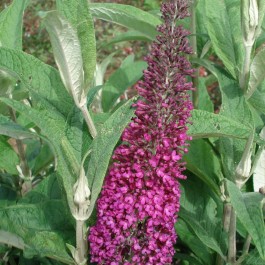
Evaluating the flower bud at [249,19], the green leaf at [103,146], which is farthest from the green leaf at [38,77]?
the flower bud at [249,19]

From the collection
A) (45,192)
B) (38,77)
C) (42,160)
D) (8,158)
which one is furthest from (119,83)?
(38,77)

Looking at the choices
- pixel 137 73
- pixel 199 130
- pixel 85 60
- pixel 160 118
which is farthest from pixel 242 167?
pixel 137 73

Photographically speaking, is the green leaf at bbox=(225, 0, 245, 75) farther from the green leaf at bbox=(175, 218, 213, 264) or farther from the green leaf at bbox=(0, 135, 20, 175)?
the green leaf at bbox=(0, 135, 20, 175)

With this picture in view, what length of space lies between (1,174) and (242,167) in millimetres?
965

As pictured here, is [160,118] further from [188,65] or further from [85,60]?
[85,60]

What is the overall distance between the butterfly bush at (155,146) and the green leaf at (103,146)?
0.08 ft

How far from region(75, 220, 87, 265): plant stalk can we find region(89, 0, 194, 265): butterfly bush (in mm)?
84

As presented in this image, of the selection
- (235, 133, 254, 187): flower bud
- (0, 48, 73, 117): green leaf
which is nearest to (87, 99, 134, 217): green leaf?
(0, 48, 73, 117): green leaf

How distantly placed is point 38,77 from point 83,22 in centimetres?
22

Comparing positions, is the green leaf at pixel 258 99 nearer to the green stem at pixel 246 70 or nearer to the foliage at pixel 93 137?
the foliage at pixel 93 137

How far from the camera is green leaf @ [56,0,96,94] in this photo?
1.32 metres

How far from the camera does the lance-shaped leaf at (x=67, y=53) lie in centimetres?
124

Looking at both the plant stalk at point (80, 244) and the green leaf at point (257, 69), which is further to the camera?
the green leaf at point (257, 69)

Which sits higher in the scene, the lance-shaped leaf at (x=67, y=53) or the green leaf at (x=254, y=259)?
the lance-shaped leaf at (x=67, y=53)
